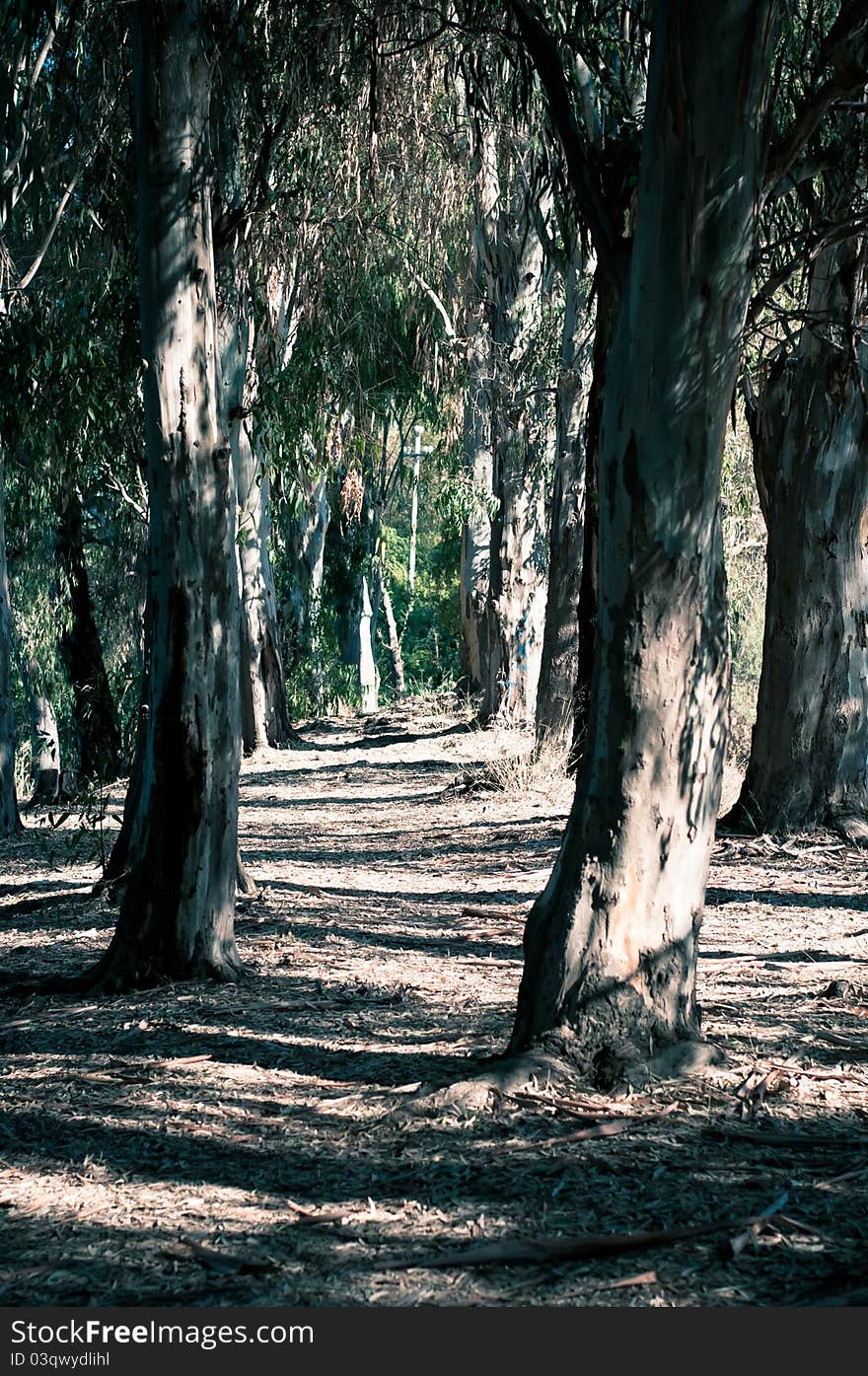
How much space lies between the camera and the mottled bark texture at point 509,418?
1317 centimetres

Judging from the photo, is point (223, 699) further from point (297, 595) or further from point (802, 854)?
point (297, 595)

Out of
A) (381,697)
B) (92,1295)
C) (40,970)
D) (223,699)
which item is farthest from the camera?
(381,697)

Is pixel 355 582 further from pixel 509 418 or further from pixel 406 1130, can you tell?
pixel 406 1130

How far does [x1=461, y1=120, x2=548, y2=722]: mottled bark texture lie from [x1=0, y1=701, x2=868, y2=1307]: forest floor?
7.39 m

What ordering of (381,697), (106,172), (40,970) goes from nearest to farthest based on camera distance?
(40,970) < (106,172) < (381,697)

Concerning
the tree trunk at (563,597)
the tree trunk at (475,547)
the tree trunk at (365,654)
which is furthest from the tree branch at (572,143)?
the tree trunk at (365,654)

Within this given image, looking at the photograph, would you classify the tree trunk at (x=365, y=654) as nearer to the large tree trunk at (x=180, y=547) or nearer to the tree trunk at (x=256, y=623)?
the tree trunk at (x=256, y=623)

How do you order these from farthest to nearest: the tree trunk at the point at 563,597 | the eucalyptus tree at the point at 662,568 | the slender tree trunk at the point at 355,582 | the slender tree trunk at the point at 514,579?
the slender tree trunk at the point at 355,582 < the slender tree trunk at the point at 514,579 < the tree trunk at the point at 563,597 < the eucalyptus tree at the point at 662,568

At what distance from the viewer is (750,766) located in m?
7.67

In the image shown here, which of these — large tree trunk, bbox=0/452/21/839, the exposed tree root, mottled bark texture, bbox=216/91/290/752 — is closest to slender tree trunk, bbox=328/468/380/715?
mottled bark texture, bbox=216/91/290/752

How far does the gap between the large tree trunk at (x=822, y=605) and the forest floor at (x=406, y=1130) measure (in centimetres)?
99

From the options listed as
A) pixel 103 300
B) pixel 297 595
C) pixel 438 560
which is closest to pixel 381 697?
pixel 438 560

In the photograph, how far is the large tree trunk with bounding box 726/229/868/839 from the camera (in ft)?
24.4

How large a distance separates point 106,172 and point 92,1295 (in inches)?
238
